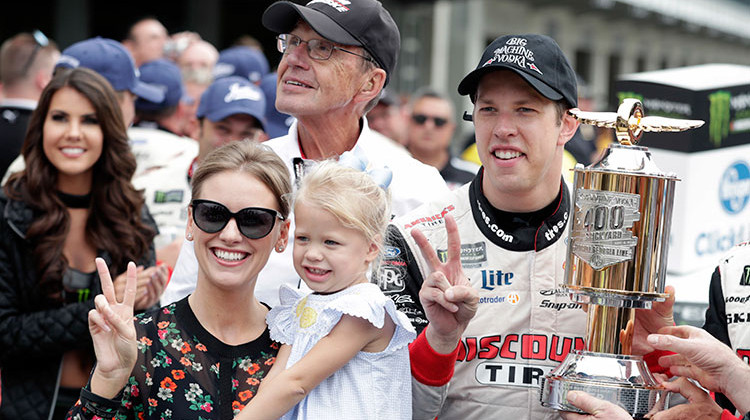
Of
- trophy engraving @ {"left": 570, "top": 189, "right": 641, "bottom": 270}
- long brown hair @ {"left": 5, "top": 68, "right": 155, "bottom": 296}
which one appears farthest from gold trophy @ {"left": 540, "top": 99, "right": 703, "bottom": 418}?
long brown hair @ {"left": 5, "top": 68, "right": 155, "bottom": 296}

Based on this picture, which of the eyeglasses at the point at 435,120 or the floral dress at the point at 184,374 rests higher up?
the eyeglasses at the point at 435,120

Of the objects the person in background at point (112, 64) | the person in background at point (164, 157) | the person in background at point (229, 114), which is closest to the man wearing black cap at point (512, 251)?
the person in background at point (164, 157)

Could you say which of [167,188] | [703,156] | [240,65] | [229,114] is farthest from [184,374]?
[240,65]

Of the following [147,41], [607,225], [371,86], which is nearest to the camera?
[607,225]

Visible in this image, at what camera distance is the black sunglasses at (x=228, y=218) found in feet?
9.27

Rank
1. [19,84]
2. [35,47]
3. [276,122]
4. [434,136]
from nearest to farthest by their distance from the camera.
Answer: [276,122] < [19,84] < [35,47] < [434,136]

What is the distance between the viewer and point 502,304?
9.87 feet

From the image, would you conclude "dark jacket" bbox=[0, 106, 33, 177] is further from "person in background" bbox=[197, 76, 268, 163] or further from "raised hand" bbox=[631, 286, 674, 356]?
"raised hand" bbox=[631, 286, 674, 356]

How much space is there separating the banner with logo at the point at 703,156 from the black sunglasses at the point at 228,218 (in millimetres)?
2256

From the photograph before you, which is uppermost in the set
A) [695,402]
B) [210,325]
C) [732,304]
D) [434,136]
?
[434,136]

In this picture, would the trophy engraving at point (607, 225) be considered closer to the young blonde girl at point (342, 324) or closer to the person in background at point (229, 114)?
the young blonde girl at point (342, 324)

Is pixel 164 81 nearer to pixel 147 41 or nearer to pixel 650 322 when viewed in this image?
pixel 147 41

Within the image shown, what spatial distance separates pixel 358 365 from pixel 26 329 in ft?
5.75

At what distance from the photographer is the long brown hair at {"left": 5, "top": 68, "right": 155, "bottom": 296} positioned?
4078 millimetres
